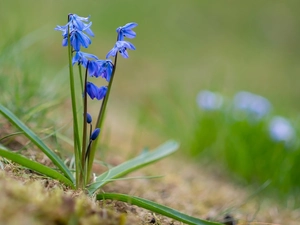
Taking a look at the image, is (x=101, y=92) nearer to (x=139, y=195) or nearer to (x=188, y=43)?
(x=139, y=195)

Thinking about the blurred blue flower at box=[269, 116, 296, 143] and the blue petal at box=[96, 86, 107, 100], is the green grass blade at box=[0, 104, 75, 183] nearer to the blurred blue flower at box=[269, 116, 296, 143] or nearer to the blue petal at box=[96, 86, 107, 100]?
the blue petal at box=[96, 86, 107, 100]

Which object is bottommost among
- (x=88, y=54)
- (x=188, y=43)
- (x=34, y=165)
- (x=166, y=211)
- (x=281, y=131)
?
(x=166, y=211)

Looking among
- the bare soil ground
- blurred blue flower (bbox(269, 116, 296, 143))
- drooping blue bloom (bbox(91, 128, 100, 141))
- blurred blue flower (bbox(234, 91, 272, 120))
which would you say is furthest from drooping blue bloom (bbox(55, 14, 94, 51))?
blurred blue flower (bbox(234, 91, 272, 120))

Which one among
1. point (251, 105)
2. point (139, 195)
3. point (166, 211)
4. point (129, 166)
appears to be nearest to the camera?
point (166, 211)

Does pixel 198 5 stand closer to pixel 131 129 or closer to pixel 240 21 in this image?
pixel 240 21

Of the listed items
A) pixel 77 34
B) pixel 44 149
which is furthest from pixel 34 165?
pixel 77 34

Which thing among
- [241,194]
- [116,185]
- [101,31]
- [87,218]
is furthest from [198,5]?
[87,218]

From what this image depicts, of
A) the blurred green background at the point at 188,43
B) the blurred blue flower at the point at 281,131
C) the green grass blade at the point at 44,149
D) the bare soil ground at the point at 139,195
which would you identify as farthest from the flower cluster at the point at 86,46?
the blurred green background at the point at 188,43
